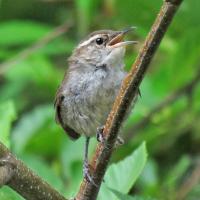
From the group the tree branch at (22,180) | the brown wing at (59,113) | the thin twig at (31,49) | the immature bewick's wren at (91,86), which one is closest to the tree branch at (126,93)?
the tree branch at (22,180)

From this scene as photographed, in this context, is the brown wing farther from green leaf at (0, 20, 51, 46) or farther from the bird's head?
green leaf at (0, 20, 51, 46)

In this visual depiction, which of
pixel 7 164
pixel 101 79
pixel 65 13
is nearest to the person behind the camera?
pixel 7 164

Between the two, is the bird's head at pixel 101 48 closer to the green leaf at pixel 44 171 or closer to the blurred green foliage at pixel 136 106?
the blurred green foliage at pixel 136 106

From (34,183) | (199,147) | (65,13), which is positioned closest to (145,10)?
(199,147)

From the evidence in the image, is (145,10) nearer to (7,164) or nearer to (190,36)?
(190,36)

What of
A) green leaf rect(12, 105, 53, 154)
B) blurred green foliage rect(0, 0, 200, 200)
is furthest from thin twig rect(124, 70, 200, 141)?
green leaf rect(12, 105, 53, 154)

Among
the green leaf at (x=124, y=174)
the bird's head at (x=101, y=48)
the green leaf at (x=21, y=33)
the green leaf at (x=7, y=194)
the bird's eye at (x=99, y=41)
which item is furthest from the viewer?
the green leaf at (x=21, y=33)
